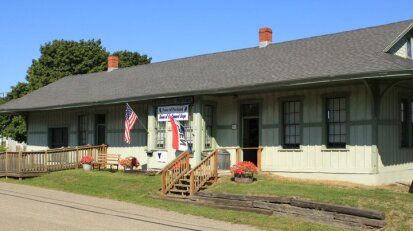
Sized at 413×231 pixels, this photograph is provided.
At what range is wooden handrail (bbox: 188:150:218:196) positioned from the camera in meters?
16.8

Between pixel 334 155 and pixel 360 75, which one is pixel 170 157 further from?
pixel 360 75

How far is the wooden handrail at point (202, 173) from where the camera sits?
16766 mm

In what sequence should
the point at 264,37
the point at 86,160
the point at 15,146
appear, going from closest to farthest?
the point at 86,160
the point at 264,37
the point at 15,146

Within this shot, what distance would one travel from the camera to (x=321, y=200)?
13398 millimetres

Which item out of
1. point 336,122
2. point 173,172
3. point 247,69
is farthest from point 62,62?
point 336,122

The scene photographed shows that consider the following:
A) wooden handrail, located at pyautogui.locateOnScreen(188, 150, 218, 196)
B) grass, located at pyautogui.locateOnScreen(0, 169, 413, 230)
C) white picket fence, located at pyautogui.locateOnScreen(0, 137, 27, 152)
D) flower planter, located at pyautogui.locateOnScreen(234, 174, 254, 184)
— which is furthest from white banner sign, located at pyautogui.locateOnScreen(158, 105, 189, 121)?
white picket fence, located at pyautogui.locateOnScreen(0, 137, 27, 152)

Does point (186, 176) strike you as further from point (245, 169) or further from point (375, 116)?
point (375, 116)

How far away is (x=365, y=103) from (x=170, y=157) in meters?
8.52

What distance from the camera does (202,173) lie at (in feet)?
57.4

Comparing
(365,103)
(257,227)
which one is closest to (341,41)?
(365,103)

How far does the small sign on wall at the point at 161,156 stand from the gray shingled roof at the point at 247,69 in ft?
8.24

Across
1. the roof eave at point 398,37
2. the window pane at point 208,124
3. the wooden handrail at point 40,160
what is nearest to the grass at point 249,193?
the wooden handrail at point 40,160

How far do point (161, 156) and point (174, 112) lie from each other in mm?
2066

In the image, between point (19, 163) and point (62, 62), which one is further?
point (62, 62)
